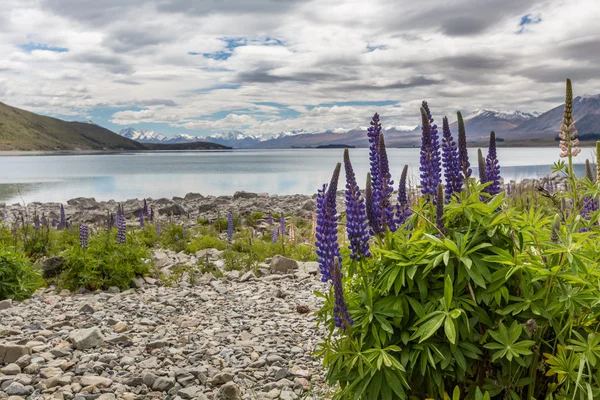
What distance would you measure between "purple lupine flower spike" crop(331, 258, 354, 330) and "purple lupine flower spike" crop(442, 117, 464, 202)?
1.29 m

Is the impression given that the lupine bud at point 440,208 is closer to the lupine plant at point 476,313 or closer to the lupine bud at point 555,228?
the lupine plant at point 476,313

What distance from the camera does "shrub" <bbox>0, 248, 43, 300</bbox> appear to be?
364 inches

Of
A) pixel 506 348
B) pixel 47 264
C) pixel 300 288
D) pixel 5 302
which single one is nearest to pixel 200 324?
pixel 300 288

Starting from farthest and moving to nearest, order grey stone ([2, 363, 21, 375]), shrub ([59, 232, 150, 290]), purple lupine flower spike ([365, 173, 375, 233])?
1. shrub ([59, 232, 150, 290])
2. grey stone ([2, 363, 21, 375])
3. purple lupine flower spike ([365, 173, 375, 233])

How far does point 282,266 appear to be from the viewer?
1155 cm

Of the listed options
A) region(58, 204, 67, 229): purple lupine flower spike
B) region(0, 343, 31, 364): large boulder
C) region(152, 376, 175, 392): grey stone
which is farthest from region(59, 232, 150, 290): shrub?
region(58, 204, 67, 229): purple lupine flower spike

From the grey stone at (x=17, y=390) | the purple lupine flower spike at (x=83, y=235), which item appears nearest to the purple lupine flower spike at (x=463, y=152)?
the grey stone at (x=17, y=390)

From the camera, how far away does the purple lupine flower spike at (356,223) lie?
3.64 metres

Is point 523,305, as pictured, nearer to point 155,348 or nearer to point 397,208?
point 397,208

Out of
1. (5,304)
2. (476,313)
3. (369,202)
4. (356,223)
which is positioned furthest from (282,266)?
(476,313)

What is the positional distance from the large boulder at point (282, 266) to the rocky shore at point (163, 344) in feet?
4.59

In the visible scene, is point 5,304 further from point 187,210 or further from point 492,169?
point 187,210

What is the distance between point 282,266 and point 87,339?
5423 millimetres

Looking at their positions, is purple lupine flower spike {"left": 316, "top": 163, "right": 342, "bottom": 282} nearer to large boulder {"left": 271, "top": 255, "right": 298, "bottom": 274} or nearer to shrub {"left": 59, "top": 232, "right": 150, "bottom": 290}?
shrub {"left": 59, "top": 232, "right": 150, "bottom": 290}
